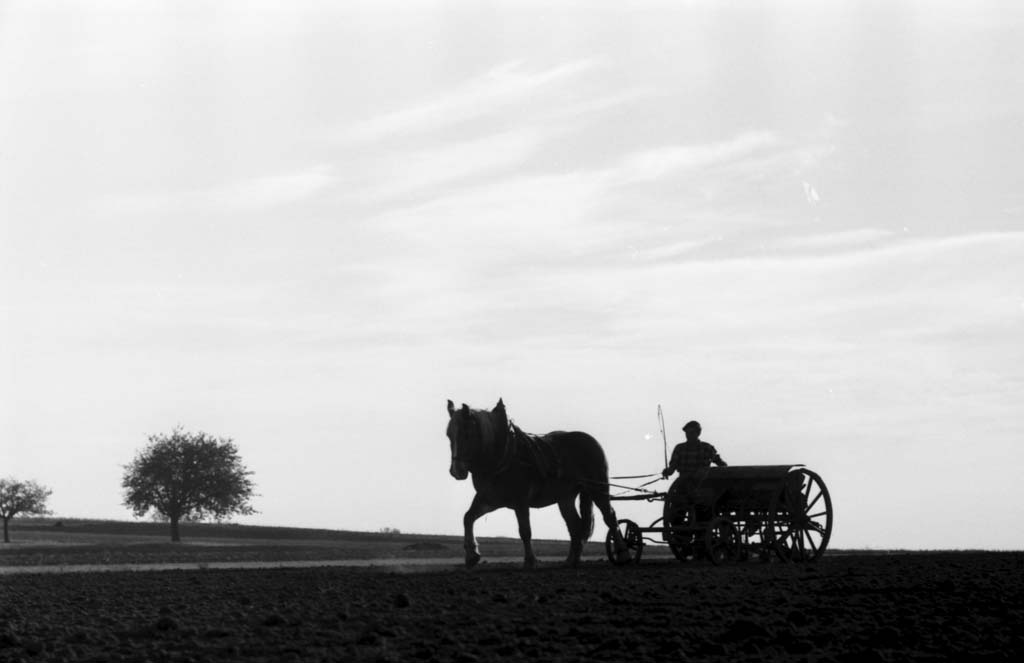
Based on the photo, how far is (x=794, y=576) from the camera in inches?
856

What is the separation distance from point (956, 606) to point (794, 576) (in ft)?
16.7

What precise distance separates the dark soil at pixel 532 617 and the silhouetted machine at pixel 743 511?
9.23ft

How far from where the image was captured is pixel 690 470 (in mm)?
27062

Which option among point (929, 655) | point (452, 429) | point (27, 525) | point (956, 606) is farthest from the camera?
point (27, 525)

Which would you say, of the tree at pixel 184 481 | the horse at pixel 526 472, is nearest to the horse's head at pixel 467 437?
the horse at pixel 526 472

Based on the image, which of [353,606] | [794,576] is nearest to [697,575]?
[794,576]

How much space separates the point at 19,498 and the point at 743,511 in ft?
233

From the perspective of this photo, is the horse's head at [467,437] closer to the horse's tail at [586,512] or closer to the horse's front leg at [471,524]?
the horse's front leg at [471,524]

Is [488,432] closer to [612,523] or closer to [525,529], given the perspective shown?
[525,529]

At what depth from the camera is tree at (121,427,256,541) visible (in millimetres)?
75625

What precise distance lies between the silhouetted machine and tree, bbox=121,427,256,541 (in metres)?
52.0

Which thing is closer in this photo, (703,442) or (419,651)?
(419,651)

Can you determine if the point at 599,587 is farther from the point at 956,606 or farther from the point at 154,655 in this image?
the point at 154,655

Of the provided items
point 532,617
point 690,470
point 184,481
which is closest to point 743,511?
point 690,470
